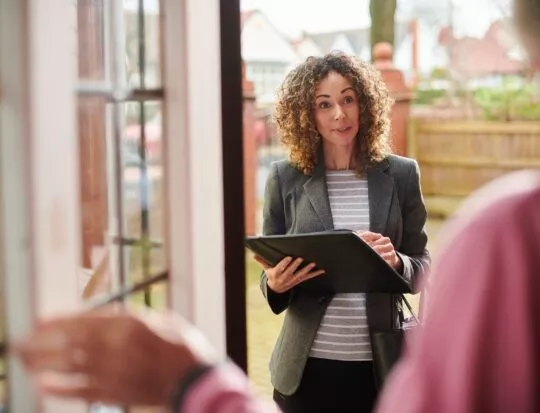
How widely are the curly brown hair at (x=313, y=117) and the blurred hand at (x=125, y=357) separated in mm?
1327

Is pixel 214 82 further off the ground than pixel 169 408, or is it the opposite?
pixel 214 82

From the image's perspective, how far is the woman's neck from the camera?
1.90 meters

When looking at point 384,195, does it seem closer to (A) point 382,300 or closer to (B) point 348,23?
(A) point 382,300

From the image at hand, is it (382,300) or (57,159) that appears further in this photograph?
(382,300)

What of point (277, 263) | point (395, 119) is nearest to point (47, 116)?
point (277, 263)

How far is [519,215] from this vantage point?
0.52m

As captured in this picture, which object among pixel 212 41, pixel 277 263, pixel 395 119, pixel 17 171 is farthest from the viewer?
pixel 395 119

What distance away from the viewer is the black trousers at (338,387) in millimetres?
1751

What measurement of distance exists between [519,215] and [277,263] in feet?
3.75

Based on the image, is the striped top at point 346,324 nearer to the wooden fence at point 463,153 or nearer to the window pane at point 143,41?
the window pane at point 143,41

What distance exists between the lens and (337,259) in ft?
5.20

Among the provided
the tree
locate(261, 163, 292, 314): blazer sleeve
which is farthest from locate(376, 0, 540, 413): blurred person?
the tree

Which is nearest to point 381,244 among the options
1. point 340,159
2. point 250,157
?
point 340,159

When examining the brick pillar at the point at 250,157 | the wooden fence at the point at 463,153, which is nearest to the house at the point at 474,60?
the wooden fence at the point at 463,153
